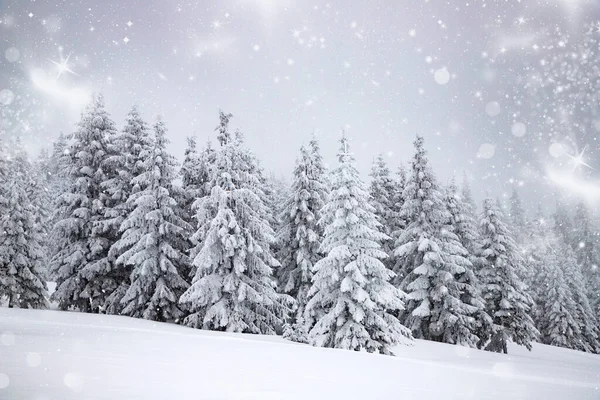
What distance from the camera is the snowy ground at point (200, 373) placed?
655 cm

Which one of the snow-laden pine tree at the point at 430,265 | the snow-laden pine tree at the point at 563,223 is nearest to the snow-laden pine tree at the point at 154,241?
the snow-laden pine tree at the point at 430,265

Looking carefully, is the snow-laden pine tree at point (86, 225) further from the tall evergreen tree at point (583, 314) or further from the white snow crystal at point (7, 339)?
the tall evergreen tree at point (583, 314)

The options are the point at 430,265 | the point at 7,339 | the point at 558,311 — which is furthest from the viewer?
the point at 558,311

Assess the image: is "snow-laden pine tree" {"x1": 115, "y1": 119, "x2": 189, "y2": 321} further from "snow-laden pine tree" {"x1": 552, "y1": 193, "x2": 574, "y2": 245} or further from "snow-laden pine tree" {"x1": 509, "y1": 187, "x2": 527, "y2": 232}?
"snow-laden pine tree" {"x1": 552, "y1": 193, "x2": 574, "y2": 245}

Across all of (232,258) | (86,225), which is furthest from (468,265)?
(86,225)

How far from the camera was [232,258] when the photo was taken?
22734 millimetres

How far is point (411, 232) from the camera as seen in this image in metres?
27.3

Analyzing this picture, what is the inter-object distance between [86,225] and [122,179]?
3.67m

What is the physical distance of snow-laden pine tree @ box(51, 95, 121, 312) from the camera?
23734 mm

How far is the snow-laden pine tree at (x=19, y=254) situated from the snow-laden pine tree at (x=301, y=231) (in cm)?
1732

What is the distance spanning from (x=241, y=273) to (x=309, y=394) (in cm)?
1545

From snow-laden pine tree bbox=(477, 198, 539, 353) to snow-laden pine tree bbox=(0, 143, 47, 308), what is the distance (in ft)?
108

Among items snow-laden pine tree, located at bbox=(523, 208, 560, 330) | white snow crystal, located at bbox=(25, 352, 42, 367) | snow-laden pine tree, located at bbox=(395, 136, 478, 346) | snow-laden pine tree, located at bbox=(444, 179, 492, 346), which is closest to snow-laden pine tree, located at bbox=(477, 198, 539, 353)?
snow-laden pine tree, located at bbox=(444, 179, 492, 346)

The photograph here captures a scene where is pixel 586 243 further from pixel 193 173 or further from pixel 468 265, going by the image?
pixel 193 173
